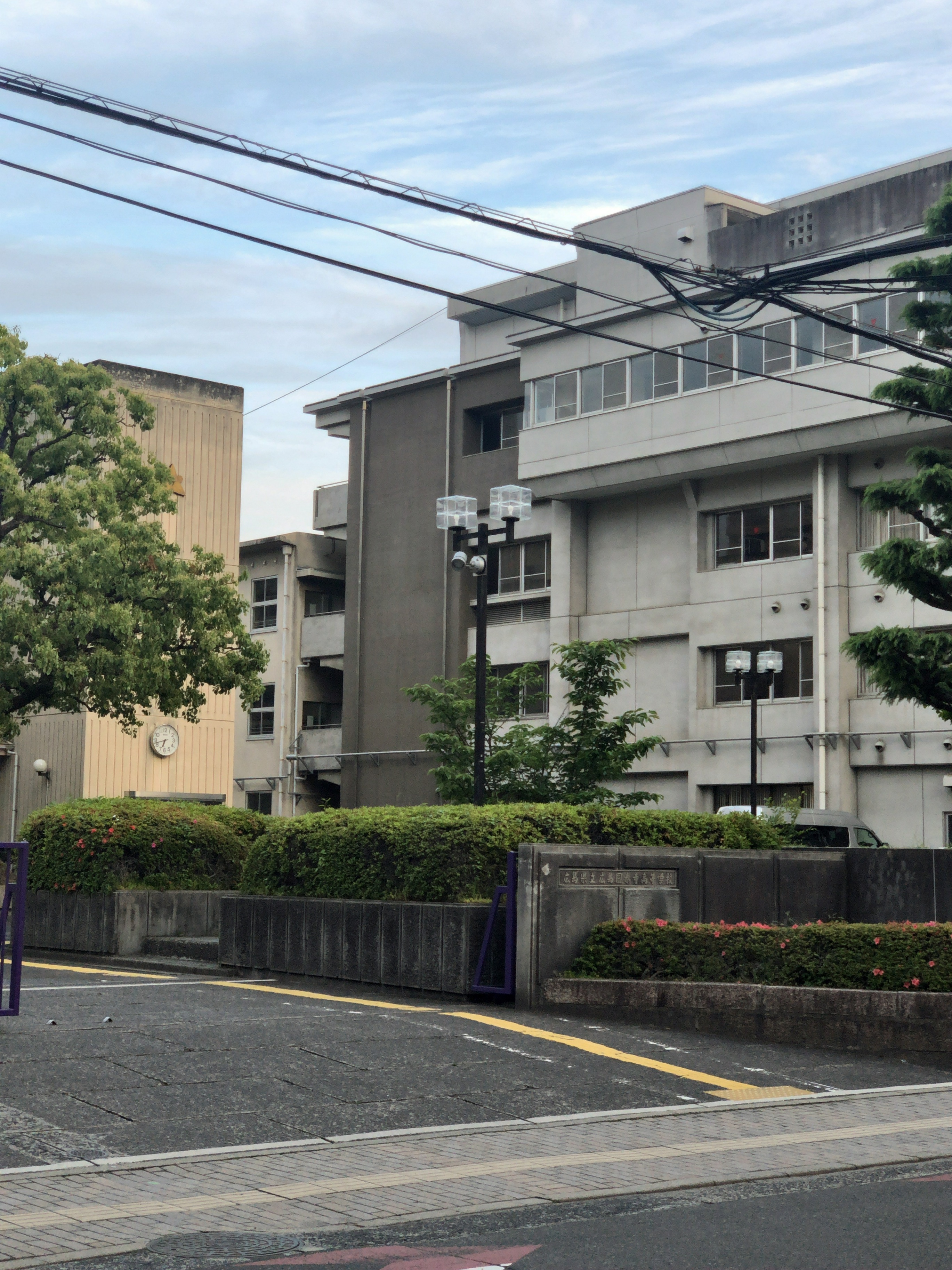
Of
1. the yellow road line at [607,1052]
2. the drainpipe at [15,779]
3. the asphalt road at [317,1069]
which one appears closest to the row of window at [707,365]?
the drainpipe at [15,779]

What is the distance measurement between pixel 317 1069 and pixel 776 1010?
13.9 feet

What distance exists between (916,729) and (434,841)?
26.4 m

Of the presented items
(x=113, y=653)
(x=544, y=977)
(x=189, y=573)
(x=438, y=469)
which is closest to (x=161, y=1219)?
(x=544, y=977)

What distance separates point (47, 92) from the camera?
34.6 feet

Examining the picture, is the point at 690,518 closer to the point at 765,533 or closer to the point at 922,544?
the point at 765,533

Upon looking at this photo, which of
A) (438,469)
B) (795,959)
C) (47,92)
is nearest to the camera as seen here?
(47,92)

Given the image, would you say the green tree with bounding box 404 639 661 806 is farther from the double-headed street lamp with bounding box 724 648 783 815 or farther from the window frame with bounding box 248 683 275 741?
the window frame with bounding box 248 683 275 741

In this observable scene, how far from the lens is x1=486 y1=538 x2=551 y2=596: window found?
1941 inches

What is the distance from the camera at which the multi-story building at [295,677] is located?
2228 inches

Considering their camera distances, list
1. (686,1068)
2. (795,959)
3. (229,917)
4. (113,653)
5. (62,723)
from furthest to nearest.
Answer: (62,723) < (113,653) < (229,917) < (795,959) < (686,1068)

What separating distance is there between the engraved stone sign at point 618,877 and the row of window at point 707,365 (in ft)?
73.5

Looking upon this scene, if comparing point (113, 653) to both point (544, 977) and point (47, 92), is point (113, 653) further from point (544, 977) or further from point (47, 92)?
point (47, 92)

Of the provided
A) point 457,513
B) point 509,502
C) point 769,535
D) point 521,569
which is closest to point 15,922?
point 457,513

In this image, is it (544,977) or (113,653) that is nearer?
(544,977)
